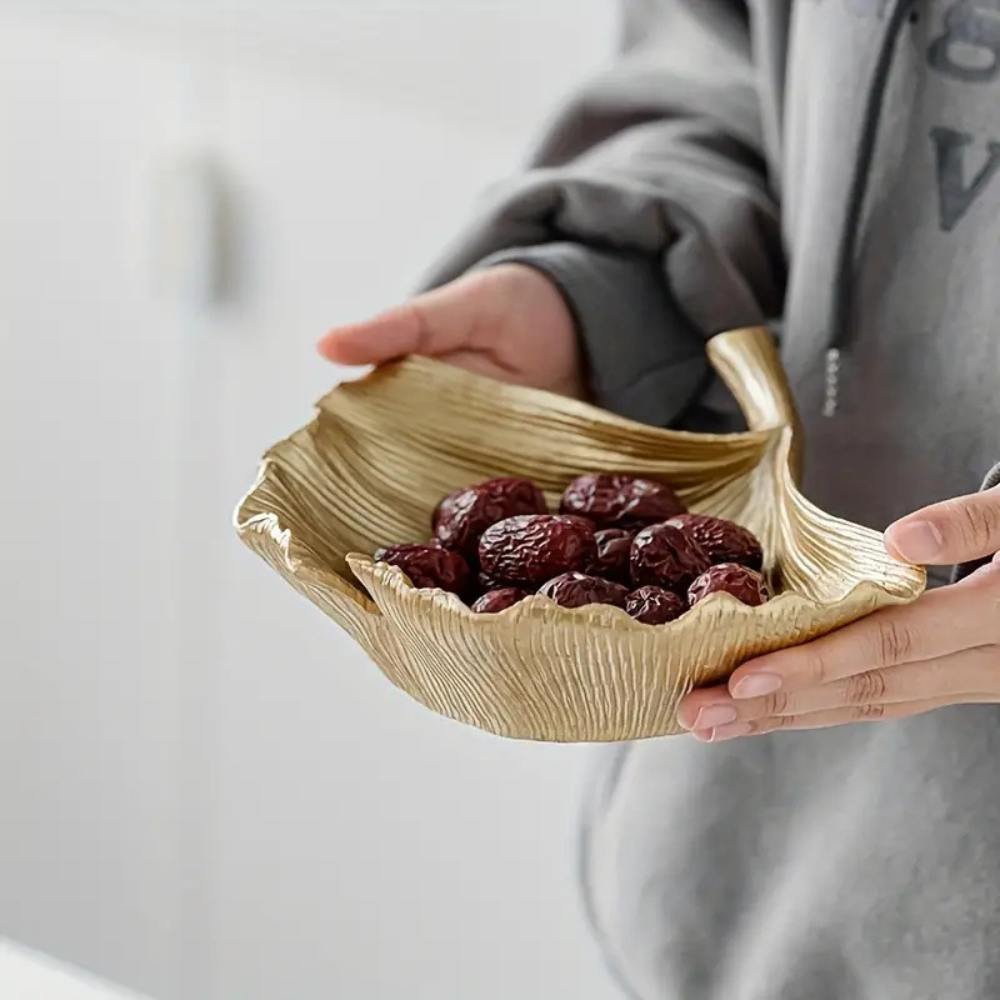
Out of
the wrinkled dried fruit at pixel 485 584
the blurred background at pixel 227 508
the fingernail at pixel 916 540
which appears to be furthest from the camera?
the blurred background at pixel 227 508

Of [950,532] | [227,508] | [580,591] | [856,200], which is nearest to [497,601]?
[580,591]

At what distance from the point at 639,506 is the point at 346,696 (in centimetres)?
67

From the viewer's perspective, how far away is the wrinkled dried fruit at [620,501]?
0.56m

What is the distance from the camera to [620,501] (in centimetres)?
56

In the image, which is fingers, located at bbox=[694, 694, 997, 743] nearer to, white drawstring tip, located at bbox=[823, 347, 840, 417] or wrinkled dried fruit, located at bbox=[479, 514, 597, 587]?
wrinkled dried fruit, located at bbox=[479, 514, 597, 587]

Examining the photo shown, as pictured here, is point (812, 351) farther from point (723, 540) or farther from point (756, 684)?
point (756, 684)

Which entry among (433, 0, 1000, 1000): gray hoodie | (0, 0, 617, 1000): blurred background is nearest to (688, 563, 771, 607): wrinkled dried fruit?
(433, 0, 1000, 1000): gray hoodie

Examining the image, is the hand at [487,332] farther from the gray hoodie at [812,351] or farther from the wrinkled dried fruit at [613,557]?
the wrinkled dried fruit at [613,557]

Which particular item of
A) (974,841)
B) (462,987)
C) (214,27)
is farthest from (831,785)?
(214,27)

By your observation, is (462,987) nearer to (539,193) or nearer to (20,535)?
(20,535)

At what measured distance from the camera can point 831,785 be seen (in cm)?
61

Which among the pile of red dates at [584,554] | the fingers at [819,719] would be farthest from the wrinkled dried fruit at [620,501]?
the fingers at [819,719]

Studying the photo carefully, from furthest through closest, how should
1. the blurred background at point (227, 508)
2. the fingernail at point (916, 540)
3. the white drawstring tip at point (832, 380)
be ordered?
the blurred background at point (227, 508) → the white drawstring tip at point (832, 380) → the fingernail at point (916, 540)

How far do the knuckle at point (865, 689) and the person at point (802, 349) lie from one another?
0.25 feet
